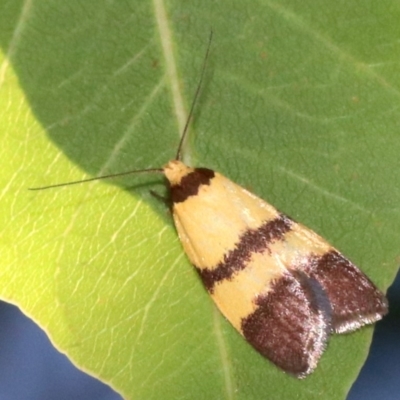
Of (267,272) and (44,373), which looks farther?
(44,373)

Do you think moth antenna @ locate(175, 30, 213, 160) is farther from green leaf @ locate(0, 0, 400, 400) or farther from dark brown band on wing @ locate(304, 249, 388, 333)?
dark brown band on wing @ locate(304, 249, 388, 333)

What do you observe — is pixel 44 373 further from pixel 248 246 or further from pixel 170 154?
pixel 170 154

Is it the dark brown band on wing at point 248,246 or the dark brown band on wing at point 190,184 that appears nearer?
the dark brown band on wing at point 190,184

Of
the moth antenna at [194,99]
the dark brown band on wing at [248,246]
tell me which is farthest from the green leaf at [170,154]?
the dark brown band on wing at [248,246]

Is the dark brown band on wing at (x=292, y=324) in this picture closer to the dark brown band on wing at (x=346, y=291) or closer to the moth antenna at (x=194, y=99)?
the dark brown band on wing at (x=346, y=291)

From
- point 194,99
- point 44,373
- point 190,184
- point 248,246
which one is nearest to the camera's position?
point 194,99

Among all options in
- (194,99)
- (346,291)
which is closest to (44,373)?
(346,291)

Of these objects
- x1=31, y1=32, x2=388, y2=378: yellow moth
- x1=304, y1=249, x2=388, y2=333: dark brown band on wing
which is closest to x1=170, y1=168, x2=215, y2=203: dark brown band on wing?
x1=31, y1=32, x2=388, y2=378: yellow moth
